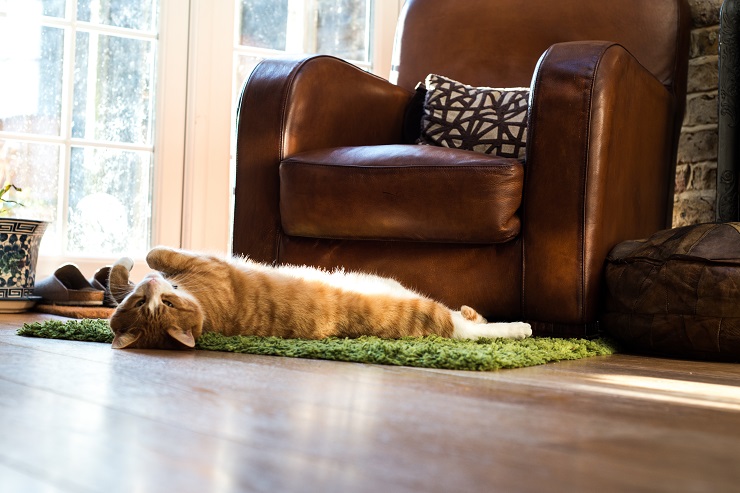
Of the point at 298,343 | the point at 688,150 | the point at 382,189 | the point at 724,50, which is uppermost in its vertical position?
the point at 724,50

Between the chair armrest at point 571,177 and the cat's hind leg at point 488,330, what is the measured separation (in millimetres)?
150

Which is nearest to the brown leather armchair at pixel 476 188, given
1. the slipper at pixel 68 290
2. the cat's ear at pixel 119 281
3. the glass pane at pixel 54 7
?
the cat's ear at pixel 119 281

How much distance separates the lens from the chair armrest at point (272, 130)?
2248mm

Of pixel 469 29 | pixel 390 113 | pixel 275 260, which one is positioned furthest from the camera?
pixel 469 29

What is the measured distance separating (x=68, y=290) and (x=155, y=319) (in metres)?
1.28

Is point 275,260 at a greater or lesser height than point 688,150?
lesser

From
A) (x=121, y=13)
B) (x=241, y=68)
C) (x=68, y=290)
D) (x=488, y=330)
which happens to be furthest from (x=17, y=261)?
(x=488, y=330)

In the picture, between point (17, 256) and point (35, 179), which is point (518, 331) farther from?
point (35, 179)

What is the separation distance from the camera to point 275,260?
87.9 inches

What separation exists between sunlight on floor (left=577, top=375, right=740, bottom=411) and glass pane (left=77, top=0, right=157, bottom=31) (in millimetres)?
2493

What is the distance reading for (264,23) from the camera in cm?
348

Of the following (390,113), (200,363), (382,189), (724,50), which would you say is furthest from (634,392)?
(724,50)

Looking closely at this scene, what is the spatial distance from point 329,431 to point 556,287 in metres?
1.22

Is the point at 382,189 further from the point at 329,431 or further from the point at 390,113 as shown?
the point at 329,431
